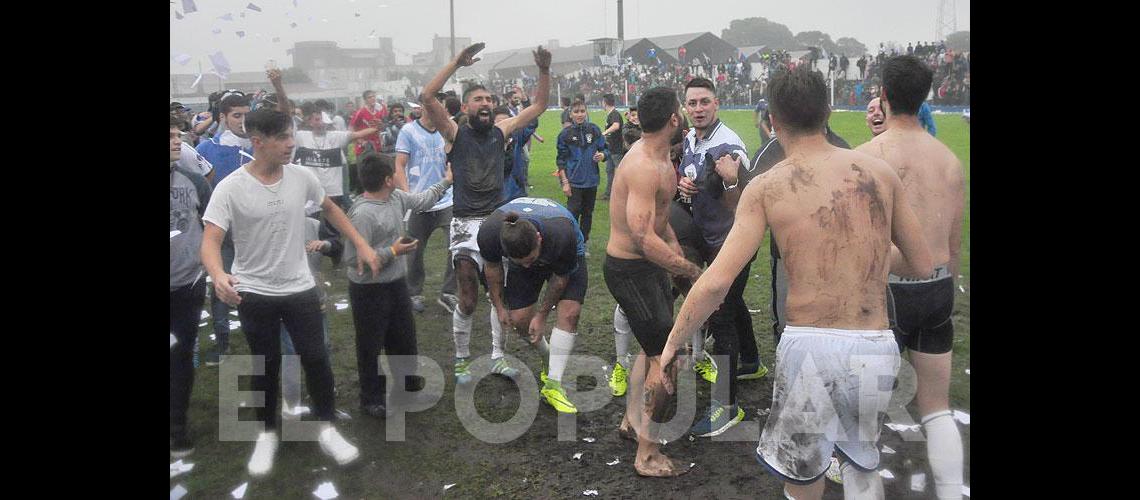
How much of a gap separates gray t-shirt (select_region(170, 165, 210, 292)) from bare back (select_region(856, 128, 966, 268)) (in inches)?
144

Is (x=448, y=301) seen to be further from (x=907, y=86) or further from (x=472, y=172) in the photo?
(x=907, y=86)

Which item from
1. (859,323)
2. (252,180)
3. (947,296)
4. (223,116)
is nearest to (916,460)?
(947,296)

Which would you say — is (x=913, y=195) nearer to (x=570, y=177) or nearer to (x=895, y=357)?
(x=895, y=357)

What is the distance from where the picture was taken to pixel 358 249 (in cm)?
466

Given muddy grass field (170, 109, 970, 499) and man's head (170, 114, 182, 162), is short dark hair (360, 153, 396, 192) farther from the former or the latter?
muddy grass field (170, 109, 970, 499)

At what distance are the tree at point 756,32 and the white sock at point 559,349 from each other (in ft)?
223

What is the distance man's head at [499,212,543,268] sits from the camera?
438cm

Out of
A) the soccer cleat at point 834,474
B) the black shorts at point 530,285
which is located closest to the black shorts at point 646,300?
the black shorts at point 530,285

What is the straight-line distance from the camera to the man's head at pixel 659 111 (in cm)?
433

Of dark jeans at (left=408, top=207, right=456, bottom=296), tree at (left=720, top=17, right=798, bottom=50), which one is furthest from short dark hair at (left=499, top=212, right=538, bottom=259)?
tree at (left=720, top=17, right=798, bottom=50)

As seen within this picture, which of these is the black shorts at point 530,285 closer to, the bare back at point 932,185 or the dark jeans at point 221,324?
the bare back at point 932,185

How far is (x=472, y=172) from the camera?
6055mm

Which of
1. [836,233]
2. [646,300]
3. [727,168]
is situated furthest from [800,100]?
[727,168]

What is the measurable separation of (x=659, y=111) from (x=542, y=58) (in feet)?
6.03
